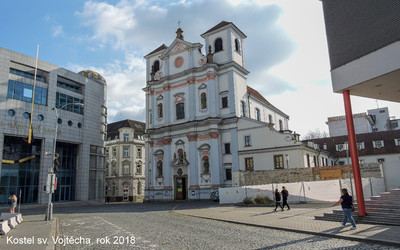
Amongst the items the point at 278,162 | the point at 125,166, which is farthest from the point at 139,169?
the point at 278,162

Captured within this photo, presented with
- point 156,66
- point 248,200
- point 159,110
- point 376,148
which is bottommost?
point 248,200

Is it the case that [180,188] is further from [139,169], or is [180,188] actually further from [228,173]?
[139,169]

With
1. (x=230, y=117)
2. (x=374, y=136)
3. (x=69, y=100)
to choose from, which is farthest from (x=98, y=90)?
(x=374, y=136)

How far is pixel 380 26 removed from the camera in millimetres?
13586

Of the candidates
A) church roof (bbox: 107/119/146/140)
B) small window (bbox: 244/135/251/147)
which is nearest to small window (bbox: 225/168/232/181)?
small window (bbox: 244/135/251/147)

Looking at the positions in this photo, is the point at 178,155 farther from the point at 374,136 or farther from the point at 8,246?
the point at 374,136

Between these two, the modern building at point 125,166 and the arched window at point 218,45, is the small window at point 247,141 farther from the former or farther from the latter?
the modern building at point 125,166

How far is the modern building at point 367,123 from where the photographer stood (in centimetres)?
A: 6534

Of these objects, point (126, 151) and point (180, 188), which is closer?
point (180, 188)

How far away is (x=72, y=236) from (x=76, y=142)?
1340 inches

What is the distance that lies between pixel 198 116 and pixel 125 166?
26.3 metres

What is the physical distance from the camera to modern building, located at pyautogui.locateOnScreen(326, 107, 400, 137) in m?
65.3

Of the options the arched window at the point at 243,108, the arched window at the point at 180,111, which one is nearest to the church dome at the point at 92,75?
the arched window at the point at 180,111

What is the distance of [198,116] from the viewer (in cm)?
4141
